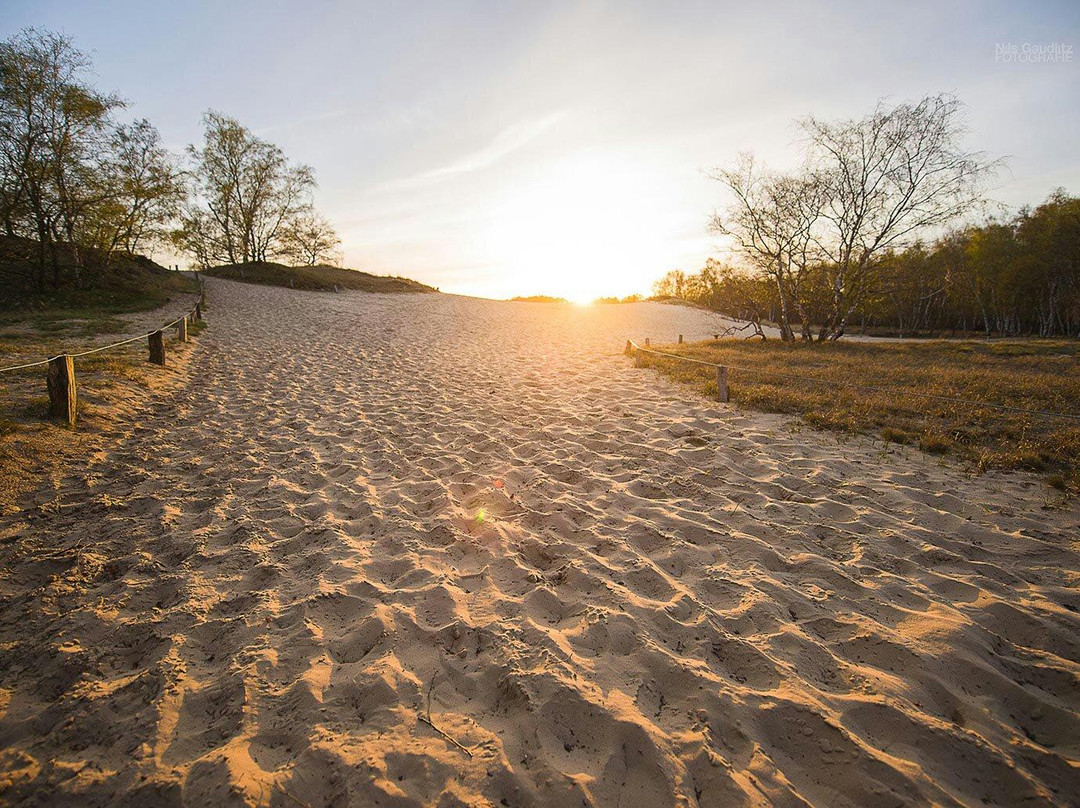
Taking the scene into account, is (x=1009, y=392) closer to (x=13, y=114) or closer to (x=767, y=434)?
(x=767, y=434)

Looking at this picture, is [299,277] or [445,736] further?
[299,277]

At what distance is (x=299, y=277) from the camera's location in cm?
3359

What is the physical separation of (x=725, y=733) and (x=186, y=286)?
33471 mm

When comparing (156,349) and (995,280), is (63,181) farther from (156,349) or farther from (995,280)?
(995,280)

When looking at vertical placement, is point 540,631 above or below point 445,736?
above

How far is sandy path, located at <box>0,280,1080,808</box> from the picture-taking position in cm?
191

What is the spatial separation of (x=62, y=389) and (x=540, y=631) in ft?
23.2

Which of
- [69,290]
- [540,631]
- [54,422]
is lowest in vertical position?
[540,631]

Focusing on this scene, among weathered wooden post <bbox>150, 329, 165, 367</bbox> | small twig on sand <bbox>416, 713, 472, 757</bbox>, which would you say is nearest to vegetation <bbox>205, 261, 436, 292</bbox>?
weathered wooden post <bbox>150, 329, 165, 367</bbox>

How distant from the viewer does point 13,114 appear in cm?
1362

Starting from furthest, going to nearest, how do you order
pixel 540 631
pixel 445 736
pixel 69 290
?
1. pixel 69 290
2. pixel 540 631
3. pixel 445 736

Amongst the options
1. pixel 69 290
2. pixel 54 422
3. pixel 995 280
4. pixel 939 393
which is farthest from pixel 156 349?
pixel 995 280

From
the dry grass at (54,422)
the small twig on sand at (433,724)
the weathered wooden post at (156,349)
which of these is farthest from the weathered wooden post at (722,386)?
the weathered wooden post at (156,349)

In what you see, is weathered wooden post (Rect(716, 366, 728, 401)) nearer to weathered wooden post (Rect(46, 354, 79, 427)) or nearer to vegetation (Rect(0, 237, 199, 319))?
weathered wooden post (Rect(46, 354, 79, 427))
